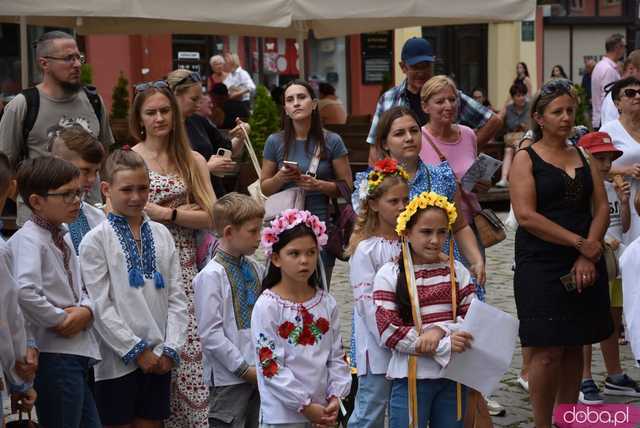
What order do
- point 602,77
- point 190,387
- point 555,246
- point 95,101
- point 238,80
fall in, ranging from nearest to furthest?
1. point 190,387
2. point 555,246
3. point 95,101
4. point 602,77
5. point 238,80

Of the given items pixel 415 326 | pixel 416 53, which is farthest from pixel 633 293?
pixel 416 53

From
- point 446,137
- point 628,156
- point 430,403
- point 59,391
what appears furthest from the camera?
point 628,156

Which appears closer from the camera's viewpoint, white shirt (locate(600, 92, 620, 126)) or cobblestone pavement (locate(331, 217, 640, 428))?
cobblestone pavement (locate(331, 217, 640, 428))

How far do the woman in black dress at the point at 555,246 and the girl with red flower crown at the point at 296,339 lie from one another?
145cm

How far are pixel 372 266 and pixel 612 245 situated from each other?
2.55m

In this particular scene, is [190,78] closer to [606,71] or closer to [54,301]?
[54,301]

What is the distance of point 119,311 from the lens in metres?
5.19

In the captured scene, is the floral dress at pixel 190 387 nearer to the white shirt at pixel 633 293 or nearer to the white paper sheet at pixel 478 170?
the white paper sheet at pixel 478 170

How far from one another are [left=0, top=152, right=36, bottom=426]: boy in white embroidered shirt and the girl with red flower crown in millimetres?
925

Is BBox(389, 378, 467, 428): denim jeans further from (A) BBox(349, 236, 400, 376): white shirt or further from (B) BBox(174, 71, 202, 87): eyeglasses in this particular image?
(B) BBox(174, 71, 202, 87): eyeglasses

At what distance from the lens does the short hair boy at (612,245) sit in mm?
7094

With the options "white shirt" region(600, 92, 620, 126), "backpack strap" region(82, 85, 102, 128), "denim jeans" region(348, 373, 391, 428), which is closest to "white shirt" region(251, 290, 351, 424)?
"denim jeans" region(348, 373, 391, 428)

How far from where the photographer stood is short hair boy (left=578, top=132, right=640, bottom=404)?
7.09m

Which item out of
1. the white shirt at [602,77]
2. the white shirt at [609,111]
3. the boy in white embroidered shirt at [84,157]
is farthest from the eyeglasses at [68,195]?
the white shirt at [602,77]
